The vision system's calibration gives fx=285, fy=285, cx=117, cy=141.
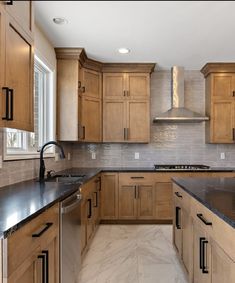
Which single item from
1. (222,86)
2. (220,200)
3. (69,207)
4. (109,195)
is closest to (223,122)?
(222,86)

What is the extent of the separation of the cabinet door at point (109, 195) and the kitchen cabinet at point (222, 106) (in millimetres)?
1658

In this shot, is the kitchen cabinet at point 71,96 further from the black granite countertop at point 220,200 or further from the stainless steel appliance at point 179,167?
the black granite countertop at point 220,200

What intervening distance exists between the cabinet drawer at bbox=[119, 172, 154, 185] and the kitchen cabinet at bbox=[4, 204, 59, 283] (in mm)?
2488

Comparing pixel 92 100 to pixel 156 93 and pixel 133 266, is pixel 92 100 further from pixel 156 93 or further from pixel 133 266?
pixel 133 266

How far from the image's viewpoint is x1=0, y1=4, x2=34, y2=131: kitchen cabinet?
142 centimetres

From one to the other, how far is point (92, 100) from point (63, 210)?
2.72 m

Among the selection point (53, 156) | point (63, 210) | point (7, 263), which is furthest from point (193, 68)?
point (7, 263)

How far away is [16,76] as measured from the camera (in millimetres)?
1561

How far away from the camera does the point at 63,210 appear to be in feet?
5.91

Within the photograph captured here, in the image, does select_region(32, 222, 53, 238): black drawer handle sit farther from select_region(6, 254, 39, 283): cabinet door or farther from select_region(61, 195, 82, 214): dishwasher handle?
select_region(61, 195, 82, 214): dishwasher handle

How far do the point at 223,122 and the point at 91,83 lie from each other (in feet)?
6.96

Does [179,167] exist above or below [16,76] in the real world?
below

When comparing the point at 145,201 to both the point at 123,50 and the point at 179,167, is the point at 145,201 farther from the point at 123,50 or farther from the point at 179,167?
the point at 123,50

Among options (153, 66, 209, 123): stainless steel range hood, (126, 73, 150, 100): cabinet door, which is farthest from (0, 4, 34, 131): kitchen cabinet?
(153, 66, 209, 123): stainless steel range hood
